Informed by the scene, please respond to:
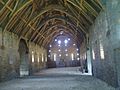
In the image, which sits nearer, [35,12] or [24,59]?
[35,12]

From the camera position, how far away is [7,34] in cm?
1620

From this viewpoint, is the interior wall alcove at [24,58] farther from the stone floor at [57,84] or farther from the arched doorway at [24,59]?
the stone floor at [57,84]

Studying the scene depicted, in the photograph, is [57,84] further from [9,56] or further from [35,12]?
[35,12]

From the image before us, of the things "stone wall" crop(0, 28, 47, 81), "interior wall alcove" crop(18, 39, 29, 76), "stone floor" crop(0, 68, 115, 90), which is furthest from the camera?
"interior wall alcove" crop(18, 39, 29, 76)

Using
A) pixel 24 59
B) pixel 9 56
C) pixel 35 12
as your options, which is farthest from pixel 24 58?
pixel 35 12

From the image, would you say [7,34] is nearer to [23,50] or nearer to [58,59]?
[23,50]

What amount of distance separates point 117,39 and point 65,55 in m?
34.0

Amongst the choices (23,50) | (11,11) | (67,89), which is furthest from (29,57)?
(67,89)

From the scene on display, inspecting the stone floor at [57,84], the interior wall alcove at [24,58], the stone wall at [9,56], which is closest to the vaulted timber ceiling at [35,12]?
the stone wall at [9,56]

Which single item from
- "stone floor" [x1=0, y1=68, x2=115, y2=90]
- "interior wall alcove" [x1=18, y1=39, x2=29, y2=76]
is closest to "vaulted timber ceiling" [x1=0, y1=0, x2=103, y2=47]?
"interior wall alcove" [x1=18, y1=39, x2=29, y2=76]

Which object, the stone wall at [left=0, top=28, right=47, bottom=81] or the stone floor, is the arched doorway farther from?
the stone floor

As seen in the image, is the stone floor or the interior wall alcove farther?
the interior wall alcove

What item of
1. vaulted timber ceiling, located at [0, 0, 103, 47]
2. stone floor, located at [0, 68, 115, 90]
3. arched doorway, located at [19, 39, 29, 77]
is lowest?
stone floor, located at [0, 68, 115, 90]

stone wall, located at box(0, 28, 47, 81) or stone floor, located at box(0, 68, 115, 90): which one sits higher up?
stone wall, located at box(0, 28, 47, 81)
